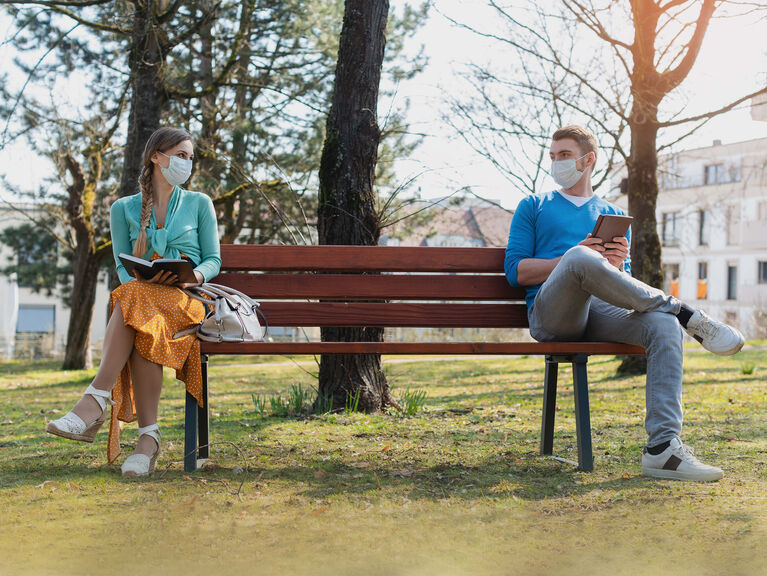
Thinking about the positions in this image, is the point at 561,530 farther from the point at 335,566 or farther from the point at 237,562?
the point at 237,562

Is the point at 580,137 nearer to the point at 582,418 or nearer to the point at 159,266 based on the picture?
the point at 582,418

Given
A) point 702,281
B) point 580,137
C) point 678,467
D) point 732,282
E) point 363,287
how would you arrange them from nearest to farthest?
point 678,467 < point 580,137 < point 363,287 < point 732,282 < point 702,281

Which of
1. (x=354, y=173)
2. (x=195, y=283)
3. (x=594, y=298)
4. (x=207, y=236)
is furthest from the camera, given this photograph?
(x=354, y=173)

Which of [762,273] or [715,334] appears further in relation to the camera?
[762,273]

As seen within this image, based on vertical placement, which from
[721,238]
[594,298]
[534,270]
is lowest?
[594,298]

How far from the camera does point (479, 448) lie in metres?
4.25

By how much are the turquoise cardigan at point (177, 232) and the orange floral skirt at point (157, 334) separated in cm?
25

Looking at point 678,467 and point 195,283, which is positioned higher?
point 195,283

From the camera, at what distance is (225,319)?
3.55 metres

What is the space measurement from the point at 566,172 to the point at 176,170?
187cm

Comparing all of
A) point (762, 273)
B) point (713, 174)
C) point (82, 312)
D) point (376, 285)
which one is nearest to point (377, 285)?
point (376, 285)

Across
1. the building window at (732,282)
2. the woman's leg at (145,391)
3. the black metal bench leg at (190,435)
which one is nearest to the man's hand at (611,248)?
the black metal bench leg at (190,435)

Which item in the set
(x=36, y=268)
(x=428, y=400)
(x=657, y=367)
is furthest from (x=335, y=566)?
(x=36, y=268)

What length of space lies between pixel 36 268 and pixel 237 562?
66.3 ft
